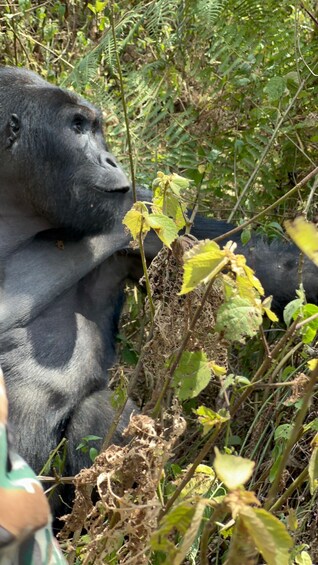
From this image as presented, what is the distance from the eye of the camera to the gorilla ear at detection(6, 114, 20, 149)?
3160 mm

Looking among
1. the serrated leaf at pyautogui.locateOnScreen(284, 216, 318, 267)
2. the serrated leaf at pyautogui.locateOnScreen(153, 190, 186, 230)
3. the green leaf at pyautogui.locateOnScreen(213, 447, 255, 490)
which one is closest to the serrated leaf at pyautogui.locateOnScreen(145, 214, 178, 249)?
the serrated leaf at pyautogui.locateOnScreen(153, 190, 186, 230)

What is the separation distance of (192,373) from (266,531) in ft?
2.72

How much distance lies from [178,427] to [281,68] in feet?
5.87

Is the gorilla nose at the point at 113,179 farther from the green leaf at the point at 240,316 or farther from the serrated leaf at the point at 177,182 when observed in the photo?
the green leaf at the point at 240,316

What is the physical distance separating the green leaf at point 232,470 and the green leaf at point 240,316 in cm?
60

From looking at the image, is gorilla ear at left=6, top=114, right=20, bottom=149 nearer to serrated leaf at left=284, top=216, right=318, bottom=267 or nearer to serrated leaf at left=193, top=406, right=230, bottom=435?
serrated leaf at left=193, top=406, right=230, bottom=435

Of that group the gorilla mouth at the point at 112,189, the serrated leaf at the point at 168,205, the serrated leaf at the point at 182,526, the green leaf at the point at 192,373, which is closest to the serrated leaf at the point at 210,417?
the green leaf at the point at 192,373

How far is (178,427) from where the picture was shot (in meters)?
2.12

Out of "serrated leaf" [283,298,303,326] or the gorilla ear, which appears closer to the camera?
"serrated leaf" [283,298,303,326]

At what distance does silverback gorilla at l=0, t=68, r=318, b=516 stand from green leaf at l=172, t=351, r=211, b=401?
951 millimetres

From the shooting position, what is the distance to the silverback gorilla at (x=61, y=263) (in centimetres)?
304

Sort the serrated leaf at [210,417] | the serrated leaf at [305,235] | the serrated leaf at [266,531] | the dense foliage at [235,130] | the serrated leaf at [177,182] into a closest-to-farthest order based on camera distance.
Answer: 1. the serrated leaf at [266,531]
2. the serrated leaf at [305,235]
3. the serrated leaf at [210,417]
4. the serrated leaf at [177,182]
5. the dense foliage at [235,130]

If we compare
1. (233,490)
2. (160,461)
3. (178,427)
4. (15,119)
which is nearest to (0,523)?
(233,490)

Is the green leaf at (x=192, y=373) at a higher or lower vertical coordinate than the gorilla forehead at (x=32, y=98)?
lower
